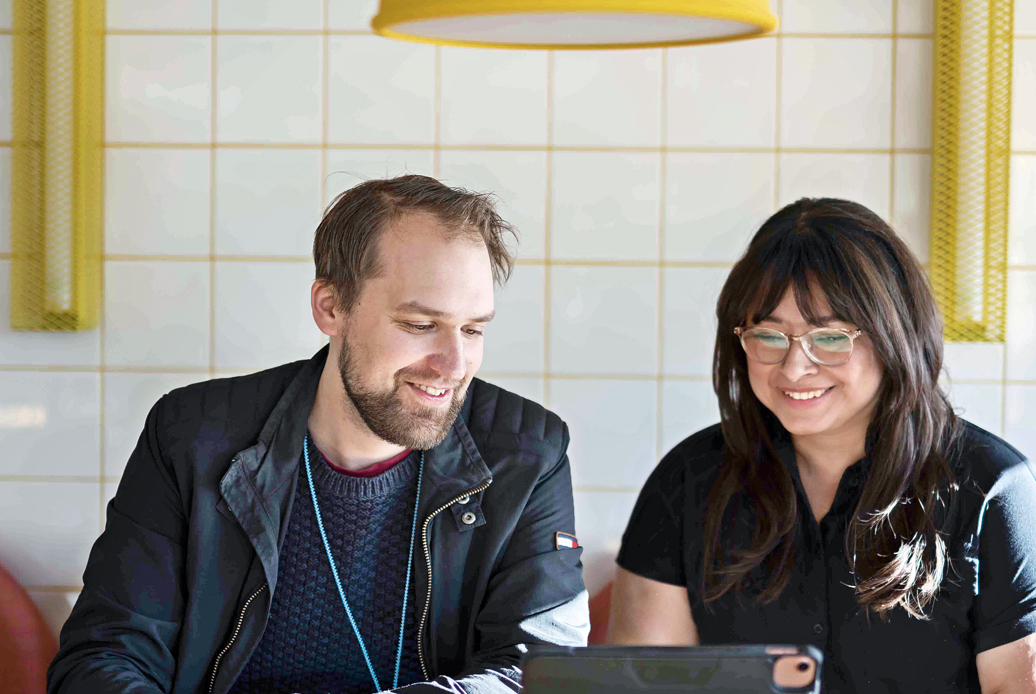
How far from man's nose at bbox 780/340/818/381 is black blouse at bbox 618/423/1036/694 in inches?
7.2

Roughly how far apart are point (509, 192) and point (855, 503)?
43.3 inches

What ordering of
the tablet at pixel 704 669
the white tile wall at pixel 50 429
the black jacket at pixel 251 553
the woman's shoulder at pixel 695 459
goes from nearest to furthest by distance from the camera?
the tablet at pixel 704 669 → the black jacket at pixel 251 553 → the woman's shoulder at pixel 695 459 → the white tile wall at pixel 50 429

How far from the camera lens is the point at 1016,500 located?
1.54 metres

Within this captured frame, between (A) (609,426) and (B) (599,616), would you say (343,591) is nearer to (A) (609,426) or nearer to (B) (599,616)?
(B) (599,616)

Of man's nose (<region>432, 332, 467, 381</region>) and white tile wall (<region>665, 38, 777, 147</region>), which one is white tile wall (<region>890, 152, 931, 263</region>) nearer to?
white tile wall (<region>665, 38, 777, 147</region>)

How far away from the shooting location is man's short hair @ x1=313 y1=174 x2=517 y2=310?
1518 mm

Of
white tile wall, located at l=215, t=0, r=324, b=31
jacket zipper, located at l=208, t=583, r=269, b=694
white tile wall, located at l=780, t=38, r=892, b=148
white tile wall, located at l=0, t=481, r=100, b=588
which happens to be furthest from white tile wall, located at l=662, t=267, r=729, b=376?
white tile wall, located at l=0, t=481, r=100, b=588

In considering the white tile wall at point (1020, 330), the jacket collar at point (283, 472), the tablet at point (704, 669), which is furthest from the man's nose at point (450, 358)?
the white tile wall at point (1020, 330)

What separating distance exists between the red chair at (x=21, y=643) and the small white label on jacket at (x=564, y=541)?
125cm

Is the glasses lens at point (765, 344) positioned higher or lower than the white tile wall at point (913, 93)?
lower

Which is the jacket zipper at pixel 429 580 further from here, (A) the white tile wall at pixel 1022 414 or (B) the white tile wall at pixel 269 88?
(A) the white tile wall at pixel 1022 414

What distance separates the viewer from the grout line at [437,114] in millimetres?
2365

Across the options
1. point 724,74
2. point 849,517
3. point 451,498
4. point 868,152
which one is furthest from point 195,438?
point 868,152

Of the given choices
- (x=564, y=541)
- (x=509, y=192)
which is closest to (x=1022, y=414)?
(x=509, y=192)
